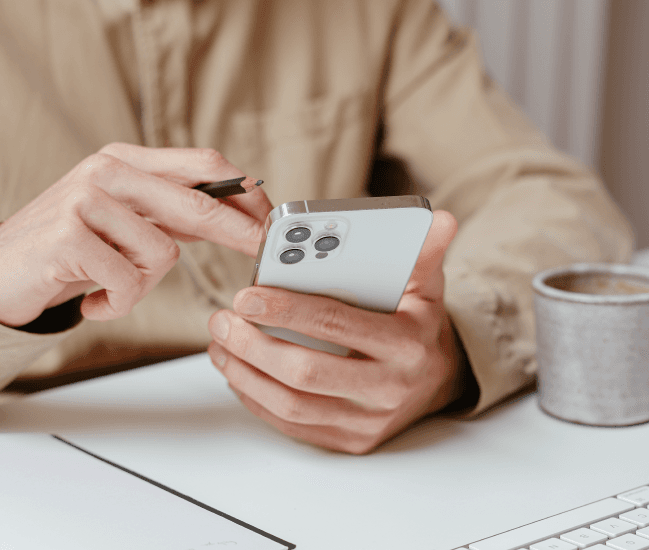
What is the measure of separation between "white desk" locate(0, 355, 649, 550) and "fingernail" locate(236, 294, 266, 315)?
0.33ft

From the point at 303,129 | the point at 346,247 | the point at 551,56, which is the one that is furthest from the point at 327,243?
the point at 551,56

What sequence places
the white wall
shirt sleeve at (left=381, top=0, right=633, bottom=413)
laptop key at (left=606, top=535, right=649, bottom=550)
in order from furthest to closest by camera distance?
1. the white wall
2. shirt sleeve at (left=381, top=0, right=633, bottom=413)
3. laptop key at (left=606, top=535, right=649, bottom=550)

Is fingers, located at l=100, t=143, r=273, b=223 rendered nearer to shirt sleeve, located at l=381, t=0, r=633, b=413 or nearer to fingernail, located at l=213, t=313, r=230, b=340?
fingernail, located at l=213, t=313, r=230, b=340

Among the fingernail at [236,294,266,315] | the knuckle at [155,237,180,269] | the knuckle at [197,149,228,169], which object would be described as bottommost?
the fingernail at [236,294,266,315]

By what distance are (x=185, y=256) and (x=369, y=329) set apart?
1.20 feet

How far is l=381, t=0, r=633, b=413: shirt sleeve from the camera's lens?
524 millimetres

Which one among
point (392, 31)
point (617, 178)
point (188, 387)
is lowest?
point (617, 178)

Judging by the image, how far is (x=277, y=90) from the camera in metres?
0.82

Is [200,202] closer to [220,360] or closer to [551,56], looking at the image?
[220,360]

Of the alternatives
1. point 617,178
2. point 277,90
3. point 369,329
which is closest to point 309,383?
point 369,329

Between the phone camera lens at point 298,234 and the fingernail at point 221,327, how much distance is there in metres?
0.10

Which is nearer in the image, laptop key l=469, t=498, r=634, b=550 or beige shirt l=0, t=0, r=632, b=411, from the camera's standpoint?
laptop key l=469, t=498, r=634, b=550

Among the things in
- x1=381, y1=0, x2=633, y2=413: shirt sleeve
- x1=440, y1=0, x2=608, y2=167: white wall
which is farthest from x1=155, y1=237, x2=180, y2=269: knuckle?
x1=440, y1=0, x2=608, y2=167: white wall

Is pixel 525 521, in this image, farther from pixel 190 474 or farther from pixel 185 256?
pixel 185 256
